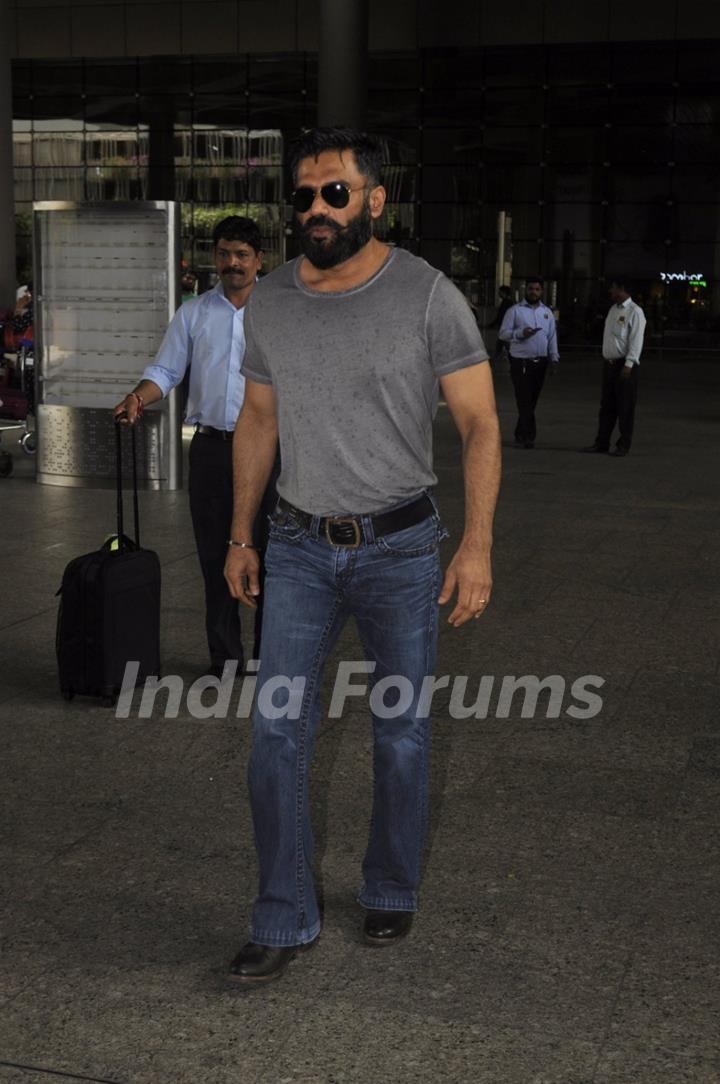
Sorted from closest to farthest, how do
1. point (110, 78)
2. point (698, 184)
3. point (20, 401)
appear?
1. point (20, 401)
2. point (698, 184)
3. point (110, 78)

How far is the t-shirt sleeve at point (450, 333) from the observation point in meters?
3.60

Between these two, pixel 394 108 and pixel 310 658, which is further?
pixel 394 108

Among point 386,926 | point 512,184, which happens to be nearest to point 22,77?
point 512,184

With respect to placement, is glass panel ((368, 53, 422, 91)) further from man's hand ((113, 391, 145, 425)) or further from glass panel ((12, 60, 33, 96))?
man's hand ((113, 391, 145, 425))

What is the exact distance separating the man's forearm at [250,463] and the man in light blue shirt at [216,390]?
2.38 metres

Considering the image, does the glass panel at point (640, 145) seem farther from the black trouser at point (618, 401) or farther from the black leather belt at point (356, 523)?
the black leather belt at point (356, 523)

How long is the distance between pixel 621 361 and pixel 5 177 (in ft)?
66.1

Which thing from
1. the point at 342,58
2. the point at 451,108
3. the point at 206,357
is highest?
the point at 342,58

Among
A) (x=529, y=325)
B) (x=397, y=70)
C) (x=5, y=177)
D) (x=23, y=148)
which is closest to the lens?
(x=529, y=325)

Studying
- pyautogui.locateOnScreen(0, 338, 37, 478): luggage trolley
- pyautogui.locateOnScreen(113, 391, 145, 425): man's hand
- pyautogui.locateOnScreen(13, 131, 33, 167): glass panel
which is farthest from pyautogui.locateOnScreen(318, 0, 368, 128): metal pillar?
pyautogui.locateOnScreen(113, 391, 145, 425): man's hand

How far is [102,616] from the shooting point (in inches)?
242

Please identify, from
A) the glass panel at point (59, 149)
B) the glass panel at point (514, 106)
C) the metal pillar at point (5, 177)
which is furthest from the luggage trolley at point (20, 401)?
the glass panel at point (59, 149)

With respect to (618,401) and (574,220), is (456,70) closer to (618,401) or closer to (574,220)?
(574,220)

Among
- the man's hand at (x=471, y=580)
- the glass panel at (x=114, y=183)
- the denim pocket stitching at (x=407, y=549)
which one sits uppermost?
the glass panel at (x=114, y=183)
